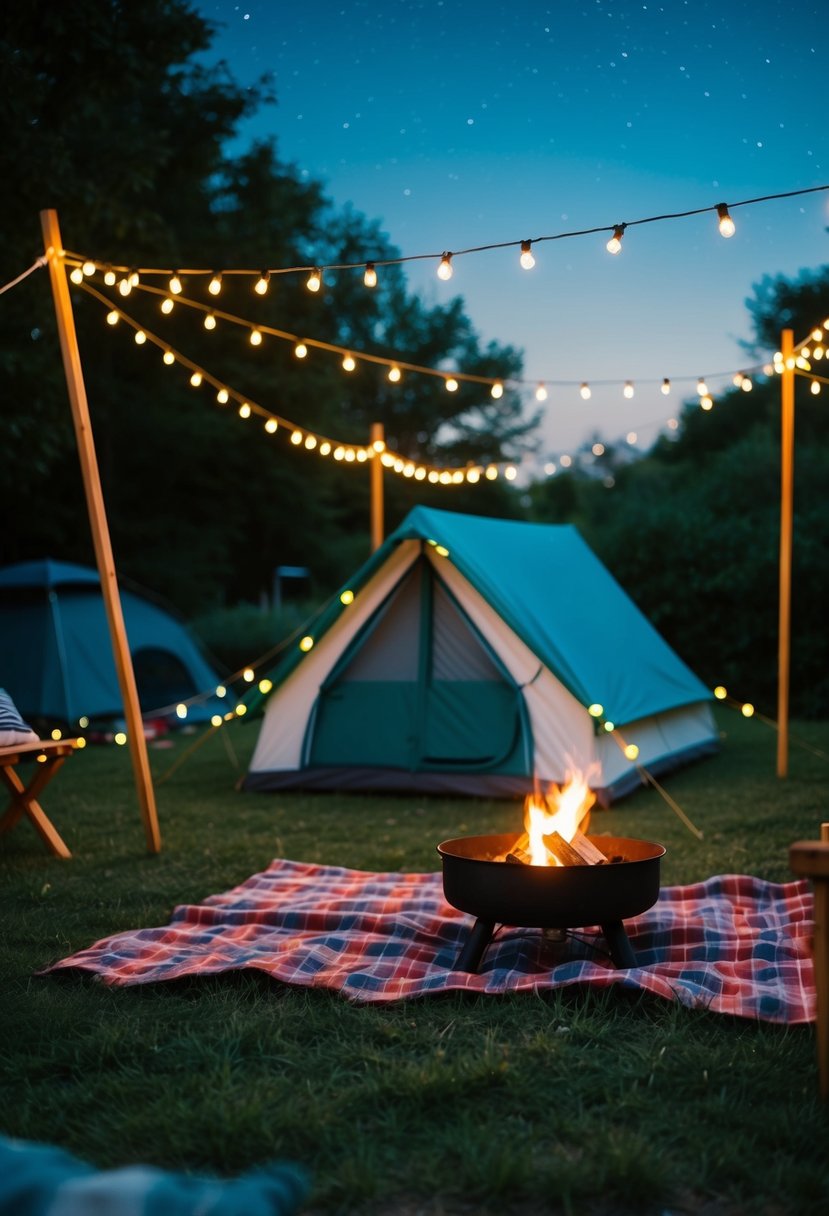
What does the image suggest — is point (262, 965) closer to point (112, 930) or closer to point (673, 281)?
point (112, 930)

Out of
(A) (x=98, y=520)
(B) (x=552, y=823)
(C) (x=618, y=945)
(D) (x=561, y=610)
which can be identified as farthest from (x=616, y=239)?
(D) (x=561, y=610)

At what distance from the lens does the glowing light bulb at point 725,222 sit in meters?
4.16

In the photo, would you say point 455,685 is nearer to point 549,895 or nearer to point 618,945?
point 618,945

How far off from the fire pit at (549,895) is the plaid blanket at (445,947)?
11cm

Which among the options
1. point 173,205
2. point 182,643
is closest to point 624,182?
point 182,643

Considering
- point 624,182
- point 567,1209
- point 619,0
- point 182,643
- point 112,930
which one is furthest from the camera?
point 182,643

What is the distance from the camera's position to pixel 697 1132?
94.7 inches

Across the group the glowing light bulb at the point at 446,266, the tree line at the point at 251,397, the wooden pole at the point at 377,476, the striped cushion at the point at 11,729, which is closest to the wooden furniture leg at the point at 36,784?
the striped cushion at the point at 11,729

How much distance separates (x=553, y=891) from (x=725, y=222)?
2602 mm

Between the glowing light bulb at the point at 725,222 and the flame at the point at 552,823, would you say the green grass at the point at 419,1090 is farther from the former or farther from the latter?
the glowing light bulb at the point at 725,222

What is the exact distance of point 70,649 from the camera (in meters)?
10.7

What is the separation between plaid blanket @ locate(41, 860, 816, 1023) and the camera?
10.9 ft

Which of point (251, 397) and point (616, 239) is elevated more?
point (251, 397)

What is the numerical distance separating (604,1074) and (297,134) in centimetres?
1804
